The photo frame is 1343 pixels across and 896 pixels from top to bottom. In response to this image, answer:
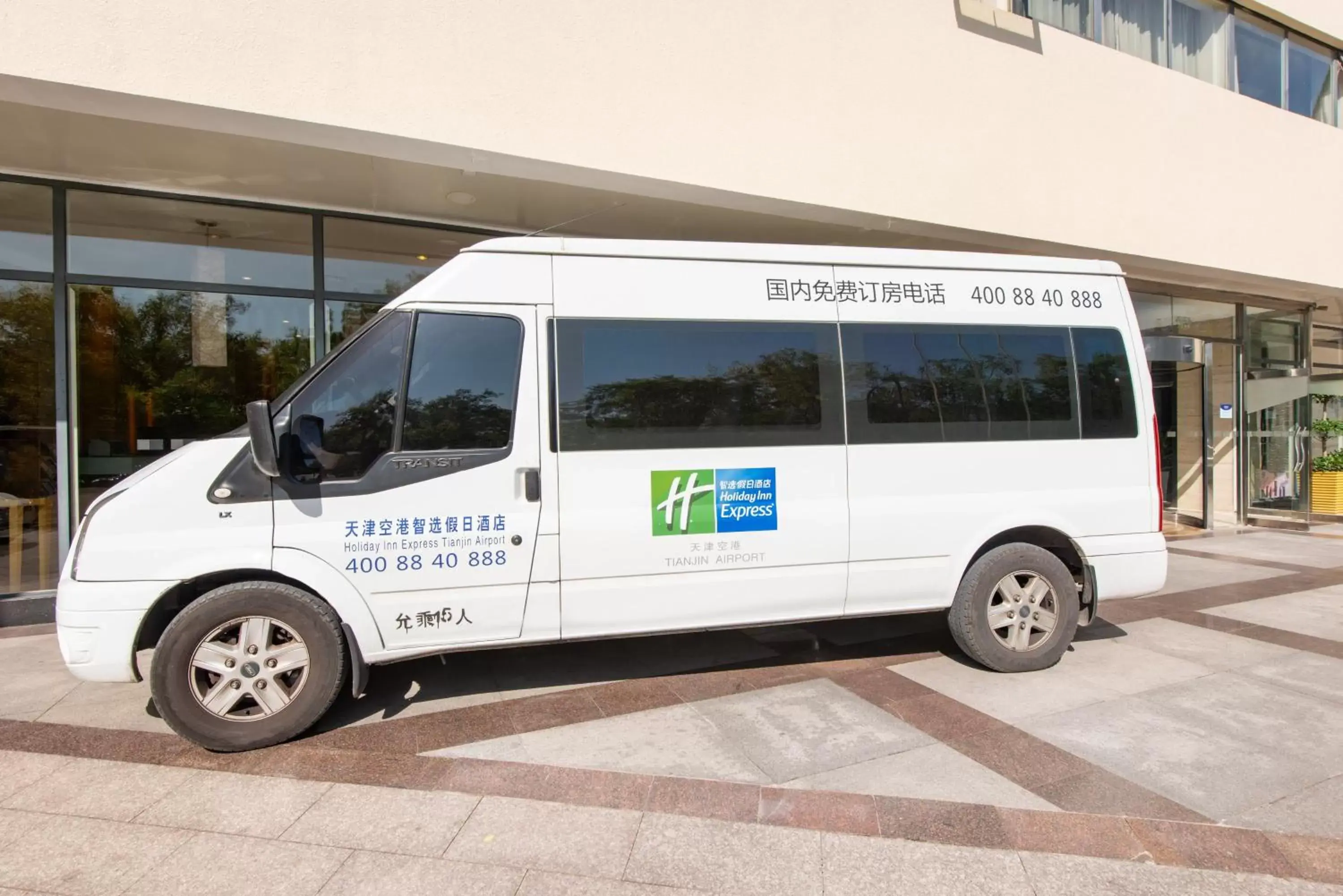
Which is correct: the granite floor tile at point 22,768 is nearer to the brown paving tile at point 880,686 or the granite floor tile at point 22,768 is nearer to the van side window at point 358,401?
the van side window at point 358,401

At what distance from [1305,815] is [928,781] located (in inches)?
59.9

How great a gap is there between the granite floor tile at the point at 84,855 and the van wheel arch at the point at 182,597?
78cm

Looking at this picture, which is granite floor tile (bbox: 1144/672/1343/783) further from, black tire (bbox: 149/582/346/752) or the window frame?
black tire (bbox: 149/582/346/752)

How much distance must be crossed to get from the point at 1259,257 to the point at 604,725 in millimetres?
11142

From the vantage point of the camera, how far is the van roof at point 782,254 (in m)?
4.10

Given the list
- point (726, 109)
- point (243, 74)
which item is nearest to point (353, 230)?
point (243, 74)

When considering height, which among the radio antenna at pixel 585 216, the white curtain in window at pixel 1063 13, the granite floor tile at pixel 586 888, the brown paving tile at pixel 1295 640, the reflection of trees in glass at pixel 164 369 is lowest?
the granite floor tile at pixel 586 888

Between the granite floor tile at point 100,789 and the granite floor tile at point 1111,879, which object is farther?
the granite floor tile at point 100,789

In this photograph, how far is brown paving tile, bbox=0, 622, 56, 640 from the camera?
234 inches

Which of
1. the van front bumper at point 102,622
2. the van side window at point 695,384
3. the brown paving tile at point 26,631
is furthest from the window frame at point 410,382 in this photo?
the brown paving tile at point 26,631

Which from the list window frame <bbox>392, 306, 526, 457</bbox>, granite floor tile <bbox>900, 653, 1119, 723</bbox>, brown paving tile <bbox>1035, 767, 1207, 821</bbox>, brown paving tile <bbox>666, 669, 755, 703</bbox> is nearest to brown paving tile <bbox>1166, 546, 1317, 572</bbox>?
granite floor tile <bbox>900, 653, 1119, 723</bbox>

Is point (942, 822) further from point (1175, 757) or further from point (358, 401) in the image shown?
point (358, 401)

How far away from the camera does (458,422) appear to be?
391 centimetres

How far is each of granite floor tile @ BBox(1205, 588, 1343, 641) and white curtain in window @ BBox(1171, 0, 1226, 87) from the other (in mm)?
7183
